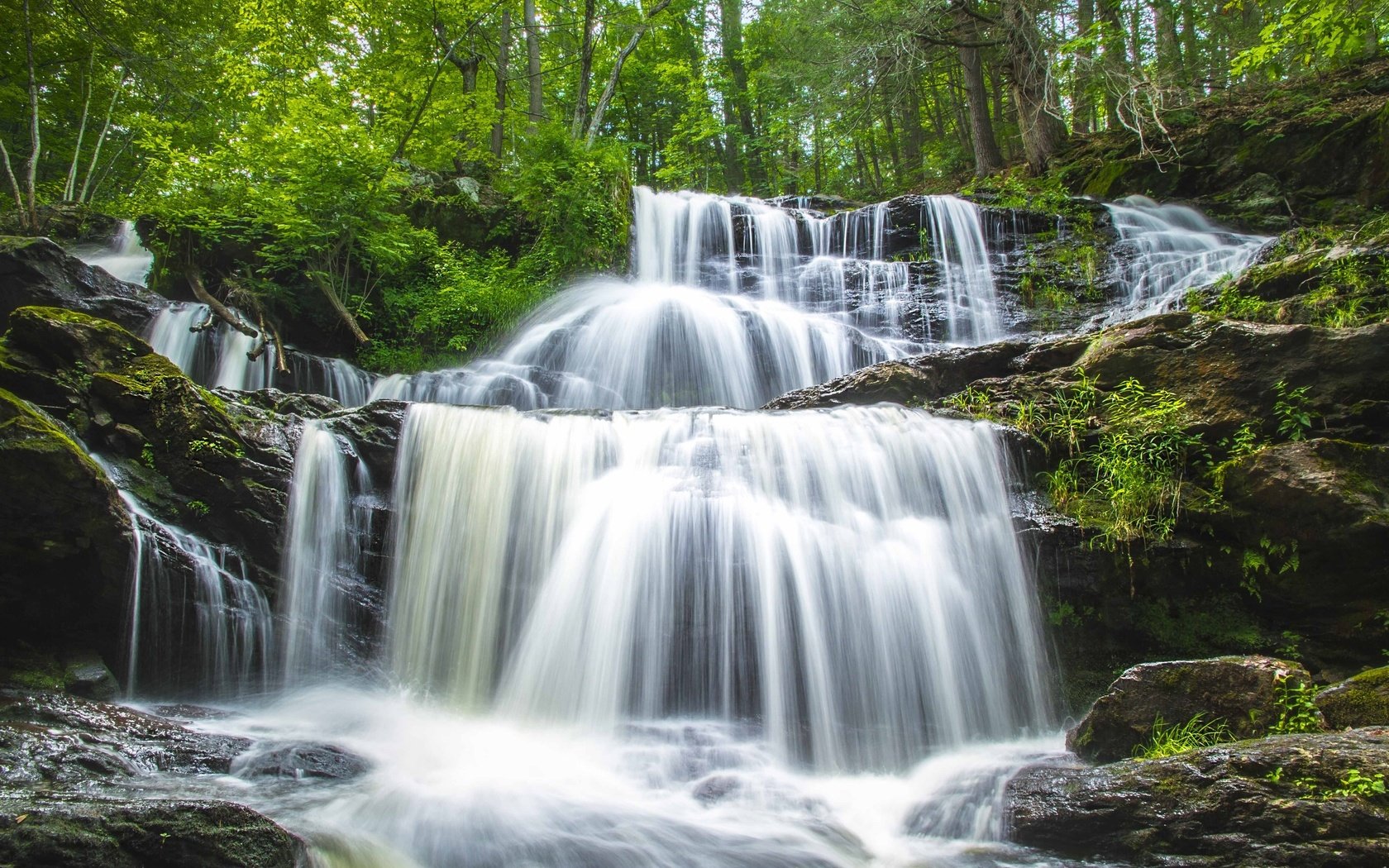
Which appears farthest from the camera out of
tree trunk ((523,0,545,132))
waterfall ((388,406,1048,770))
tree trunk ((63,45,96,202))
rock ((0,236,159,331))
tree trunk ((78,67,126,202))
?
tree trunk ((523,0,545,132))

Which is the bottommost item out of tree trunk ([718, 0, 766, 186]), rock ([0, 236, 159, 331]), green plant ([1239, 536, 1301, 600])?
green plant ([1239, 536, 1301, 600])

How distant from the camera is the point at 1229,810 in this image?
3172 mm

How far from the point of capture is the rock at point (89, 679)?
467 centimetres

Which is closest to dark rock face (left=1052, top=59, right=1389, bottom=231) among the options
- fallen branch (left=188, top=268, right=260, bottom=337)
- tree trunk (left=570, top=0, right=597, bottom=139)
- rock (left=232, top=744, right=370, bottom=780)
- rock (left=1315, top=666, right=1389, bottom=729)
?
tree trunk (left=570, top=0, right=597, bottom=139)

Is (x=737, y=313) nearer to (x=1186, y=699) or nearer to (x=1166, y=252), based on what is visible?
(x=1166, y=252)

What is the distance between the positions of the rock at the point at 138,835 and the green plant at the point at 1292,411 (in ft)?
22.4

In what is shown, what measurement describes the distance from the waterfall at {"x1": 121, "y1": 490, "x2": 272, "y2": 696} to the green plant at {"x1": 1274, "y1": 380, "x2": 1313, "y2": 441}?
7.89 m

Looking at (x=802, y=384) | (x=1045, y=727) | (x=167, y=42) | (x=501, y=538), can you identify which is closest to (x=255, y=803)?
(x=501, y=538)

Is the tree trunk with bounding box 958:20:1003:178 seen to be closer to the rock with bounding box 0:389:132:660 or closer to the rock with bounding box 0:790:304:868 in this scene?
the rock with bounding box 0:389:132:660

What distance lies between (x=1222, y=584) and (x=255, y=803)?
21.2ft

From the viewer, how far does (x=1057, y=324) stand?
1086 cm

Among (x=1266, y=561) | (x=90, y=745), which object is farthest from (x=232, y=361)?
(x=1266, y=561)

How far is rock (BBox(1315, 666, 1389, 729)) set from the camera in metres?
3.65

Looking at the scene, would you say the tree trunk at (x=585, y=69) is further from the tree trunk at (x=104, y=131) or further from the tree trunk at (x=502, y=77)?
the tree trunk at (x=104, y=131)
